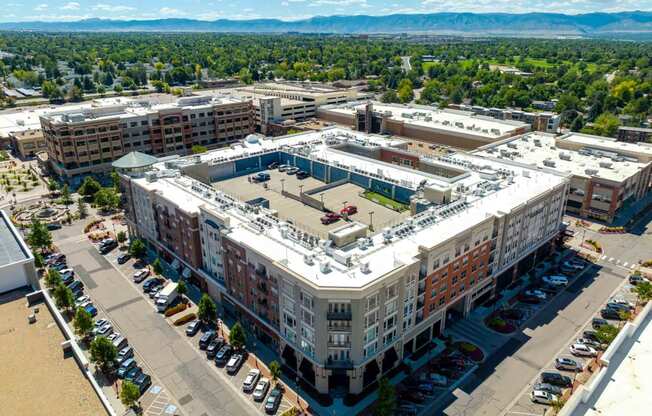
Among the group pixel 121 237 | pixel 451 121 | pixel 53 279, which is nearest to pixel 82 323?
pixel 53 279

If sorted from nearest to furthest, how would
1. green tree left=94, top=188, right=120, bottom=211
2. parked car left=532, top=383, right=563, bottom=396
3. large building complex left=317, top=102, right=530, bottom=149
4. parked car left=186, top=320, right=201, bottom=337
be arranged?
1. parked car left=532, top=383, right=563, bottom=396
2. parked car left=186, top=320, right=201, bottom=337
3. green tree left=94, top=188, right=120, bottom=211
4. large building complex left=317, top=102, right=530, bottom=149

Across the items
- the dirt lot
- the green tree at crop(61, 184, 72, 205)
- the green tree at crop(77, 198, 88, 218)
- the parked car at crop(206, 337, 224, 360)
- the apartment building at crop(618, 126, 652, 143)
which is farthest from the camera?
the apartment building at crop(618, 126, 652, 143)

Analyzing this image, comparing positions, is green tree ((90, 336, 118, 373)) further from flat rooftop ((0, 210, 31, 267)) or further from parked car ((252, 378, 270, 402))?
parked car ((252, 378, 270, 402))

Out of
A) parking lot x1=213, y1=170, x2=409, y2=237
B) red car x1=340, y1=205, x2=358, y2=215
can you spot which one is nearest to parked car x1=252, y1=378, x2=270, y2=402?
parking lot x1=213, y1=170, x2=409, y2=237

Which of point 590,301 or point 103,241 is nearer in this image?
point 590,301

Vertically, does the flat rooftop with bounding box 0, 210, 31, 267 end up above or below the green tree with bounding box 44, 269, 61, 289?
above

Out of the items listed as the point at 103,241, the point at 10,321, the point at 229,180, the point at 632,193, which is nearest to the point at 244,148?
the point at 229,180

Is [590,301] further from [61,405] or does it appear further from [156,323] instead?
[61,405]
